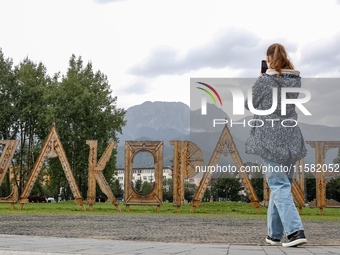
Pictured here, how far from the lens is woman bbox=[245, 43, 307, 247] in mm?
5402

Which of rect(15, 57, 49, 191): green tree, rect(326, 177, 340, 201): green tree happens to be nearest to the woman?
rect(15, 57, 49, 191): green tree

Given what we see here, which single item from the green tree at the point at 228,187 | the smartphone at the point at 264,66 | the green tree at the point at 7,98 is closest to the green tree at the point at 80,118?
the green tree at the point at 7,98

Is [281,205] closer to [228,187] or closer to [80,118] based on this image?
[80,118]

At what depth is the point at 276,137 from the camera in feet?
18.1

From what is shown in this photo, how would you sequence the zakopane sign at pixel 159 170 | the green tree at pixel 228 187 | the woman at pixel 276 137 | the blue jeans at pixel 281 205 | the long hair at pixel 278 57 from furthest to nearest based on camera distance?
the green tree at pixel 228 187 < the zakopane sign at pixel 159 170 < the long hair at pixel 278 57 < the woman at pixel 276 137 < the blue jeans at pixel 281 205

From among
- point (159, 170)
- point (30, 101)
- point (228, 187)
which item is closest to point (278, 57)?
point (159, 170)

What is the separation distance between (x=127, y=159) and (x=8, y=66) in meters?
30.3

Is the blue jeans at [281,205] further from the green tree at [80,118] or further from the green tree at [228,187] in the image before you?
the green tree at [228,187]

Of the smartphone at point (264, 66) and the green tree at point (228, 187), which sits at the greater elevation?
the smartphone at point (264, 66)

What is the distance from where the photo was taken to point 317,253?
14.3 feet

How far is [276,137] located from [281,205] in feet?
3.17

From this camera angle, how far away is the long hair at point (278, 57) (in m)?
5.61

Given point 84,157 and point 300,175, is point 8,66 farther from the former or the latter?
point 300,175

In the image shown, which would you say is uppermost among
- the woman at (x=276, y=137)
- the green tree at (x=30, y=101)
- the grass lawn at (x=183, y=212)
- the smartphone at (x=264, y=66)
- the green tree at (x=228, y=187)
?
the green tree at (x=30, y=101)
